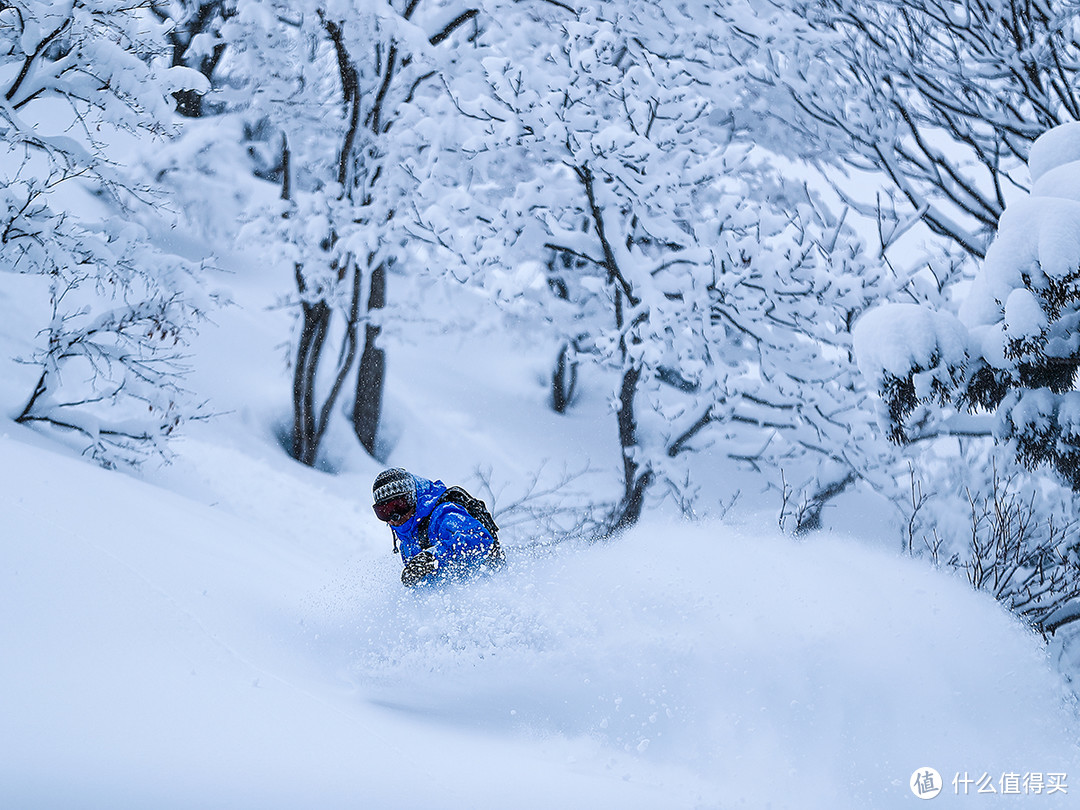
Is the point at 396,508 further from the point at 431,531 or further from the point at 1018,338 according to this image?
the point at 1018,338

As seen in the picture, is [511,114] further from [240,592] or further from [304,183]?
[304,183]

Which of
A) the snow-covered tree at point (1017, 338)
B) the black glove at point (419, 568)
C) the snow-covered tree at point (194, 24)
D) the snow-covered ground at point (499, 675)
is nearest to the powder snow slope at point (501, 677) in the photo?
the snow-covered ground at point (499, 675)

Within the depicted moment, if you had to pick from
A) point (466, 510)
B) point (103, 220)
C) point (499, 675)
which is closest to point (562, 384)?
point (103, 220)

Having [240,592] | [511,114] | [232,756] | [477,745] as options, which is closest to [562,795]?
[477,745]

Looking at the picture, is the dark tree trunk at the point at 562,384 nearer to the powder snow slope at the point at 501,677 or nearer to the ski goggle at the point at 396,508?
the powder snow slope at the point at 501,677

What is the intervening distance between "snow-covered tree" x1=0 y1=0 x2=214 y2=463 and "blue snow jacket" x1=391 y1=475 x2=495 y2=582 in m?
3.39

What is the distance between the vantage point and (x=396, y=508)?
4461 mm

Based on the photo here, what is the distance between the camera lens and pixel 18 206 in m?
6.31

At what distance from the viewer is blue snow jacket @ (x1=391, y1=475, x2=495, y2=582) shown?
14.1 ft

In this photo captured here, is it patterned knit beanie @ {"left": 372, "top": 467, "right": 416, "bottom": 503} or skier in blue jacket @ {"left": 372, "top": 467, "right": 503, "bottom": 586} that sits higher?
patterned knit beanie @ {"left": 372, "top": 467, "right": 416, "bottom": 503}

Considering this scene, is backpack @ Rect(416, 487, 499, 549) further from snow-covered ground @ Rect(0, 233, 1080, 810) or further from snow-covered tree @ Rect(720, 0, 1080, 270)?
snow-covered tree @ Rect(720, 0, 1080, 270)

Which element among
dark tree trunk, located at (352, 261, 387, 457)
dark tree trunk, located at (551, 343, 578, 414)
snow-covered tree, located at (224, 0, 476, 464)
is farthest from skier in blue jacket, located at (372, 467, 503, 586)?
dark tree trunk, located at (551, 343, 578, 414)

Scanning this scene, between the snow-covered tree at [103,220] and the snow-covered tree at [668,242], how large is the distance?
2412 millimetres

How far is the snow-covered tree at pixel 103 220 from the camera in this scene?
20.8 feet
